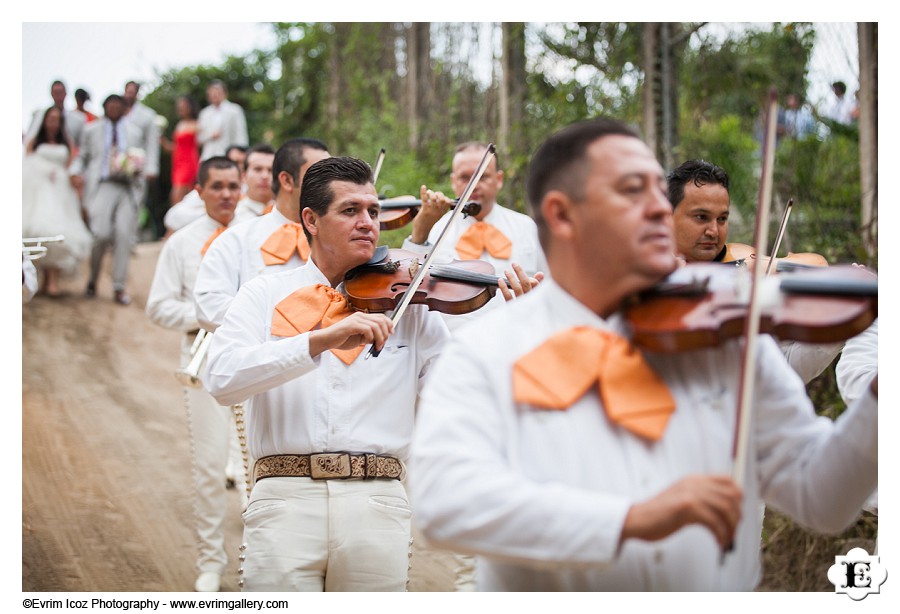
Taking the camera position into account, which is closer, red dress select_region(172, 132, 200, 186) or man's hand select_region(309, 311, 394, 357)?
man's hand select_region(309, 311, 394, 357)

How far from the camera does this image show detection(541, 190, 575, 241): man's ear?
6.47 ft

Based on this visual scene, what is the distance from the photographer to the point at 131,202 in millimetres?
9836

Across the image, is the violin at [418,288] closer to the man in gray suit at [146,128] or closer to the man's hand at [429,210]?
the man's hand at [429,210]

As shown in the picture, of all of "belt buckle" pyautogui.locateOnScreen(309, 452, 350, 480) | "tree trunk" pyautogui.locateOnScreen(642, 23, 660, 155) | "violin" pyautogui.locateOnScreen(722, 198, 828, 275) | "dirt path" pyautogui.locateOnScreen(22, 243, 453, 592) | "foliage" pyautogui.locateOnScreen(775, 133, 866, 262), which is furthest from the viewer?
"tree trunk" pyautogui.locateOnScreen(642, 23, 660, 155)

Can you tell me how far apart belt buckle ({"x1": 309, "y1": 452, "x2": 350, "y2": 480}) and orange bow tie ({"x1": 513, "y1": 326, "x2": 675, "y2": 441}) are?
134cm

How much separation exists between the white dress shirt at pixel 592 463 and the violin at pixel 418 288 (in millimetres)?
1245

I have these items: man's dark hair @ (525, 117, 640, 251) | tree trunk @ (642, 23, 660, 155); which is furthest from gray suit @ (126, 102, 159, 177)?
man's dark hair @ (525, 117, 640, 251)

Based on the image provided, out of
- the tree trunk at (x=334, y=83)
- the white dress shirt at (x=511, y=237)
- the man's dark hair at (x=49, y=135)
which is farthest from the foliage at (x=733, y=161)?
the tree trunk at (x=334, y=83)

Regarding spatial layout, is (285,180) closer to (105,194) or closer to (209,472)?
(209,472)

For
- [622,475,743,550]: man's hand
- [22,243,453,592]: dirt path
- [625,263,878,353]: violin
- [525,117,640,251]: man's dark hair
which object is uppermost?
[525,117,640,251]: man's dark hair

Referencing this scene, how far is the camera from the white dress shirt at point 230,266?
4.36 metres

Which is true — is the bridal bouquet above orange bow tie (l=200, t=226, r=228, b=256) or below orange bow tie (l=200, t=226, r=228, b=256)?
above

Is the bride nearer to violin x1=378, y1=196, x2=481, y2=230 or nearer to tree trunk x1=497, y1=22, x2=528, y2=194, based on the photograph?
tree trunk x1=497, y1=22, x2=528, y2=194
